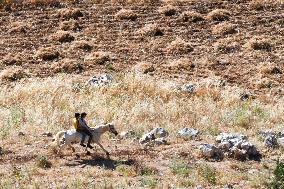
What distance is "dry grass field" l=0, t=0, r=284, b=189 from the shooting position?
11.6 meters

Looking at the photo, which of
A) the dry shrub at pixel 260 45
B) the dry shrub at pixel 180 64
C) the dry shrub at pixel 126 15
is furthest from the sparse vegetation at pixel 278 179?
the dry shrub at pixel 126 15

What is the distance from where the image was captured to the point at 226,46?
91.2 feet


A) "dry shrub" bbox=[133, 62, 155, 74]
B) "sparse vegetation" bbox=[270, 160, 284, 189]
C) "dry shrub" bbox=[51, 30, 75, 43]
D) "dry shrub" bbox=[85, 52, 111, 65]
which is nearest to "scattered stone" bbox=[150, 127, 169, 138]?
"sparse vegetation" bbox=[270, 160, 284, 189]

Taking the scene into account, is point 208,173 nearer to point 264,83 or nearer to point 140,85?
point 140,85

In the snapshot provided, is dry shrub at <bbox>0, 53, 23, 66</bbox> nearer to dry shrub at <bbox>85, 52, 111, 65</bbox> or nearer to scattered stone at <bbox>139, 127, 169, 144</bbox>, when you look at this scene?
dry shrub at <bbox>85, 52, 111, 65</bbox>

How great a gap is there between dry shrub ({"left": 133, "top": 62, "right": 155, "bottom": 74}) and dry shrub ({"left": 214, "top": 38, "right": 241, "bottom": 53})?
440cm

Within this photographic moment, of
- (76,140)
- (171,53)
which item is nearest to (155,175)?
(76,140)

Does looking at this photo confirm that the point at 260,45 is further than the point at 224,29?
No

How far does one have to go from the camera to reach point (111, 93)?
20.4 m

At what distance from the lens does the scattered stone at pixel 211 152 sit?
1243 cm

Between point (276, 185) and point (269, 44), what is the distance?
18.6 meters

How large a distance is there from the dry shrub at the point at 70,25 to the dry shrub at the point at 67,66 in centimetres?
478

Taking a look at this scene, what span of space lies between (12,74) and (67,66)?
A: 2837 mm

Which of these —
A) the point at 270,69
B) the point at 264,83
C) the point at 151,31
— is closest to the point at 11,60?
the point at 151,31
